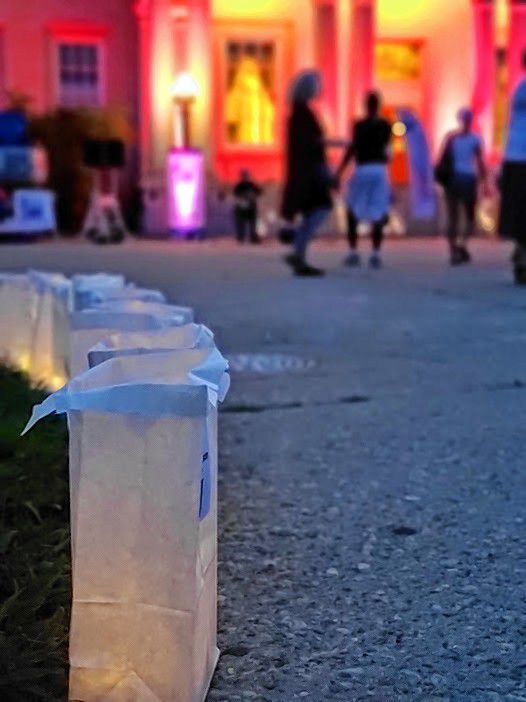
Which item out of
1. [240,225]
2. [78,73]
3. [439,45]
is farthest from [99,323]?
[439,45]

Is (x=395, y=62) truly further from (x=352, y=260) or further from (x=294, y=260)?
(x=294, y=260)

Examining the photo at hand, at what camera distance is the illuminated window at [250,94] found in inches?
736

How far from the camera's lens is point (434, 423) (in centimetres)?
348

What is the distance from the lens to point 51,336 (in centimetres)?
344

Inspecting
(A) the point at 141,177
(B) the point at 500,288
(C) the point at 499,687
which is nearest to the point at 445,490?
(C) the point at 499,687

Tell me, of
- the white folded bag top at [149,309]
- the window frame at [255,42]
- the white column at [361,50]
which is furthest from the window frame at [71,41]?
the white folded bag top at [149,309]

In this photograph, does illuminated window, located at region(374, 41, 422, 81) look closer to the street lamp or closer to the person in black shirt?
the street lamp

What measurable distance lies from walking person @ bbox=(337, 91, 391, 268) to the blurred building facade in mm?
7794

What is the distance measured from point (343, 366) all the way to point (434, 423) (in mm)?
1182

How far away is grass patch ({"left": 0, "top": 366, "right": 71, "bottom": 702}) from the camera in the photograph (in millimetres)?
1514

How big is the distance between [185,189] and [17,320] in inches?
535

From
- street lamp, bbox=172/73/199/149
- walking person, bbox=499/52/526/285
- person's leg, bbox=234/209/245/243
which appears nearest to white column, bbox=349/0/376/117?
street lamp, bbox=172/73/199/149

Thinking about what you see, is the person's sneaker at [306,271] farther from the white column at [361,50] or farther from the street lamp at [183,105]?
the white column at [361,50]

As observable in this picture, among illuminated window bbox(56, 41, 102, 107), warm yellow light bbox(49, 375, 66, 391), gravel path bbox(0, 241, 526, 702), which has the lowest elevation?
gravel path bbox(0, 241, 526, 702)
